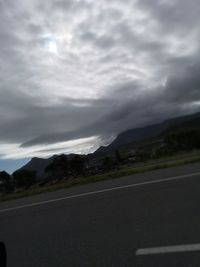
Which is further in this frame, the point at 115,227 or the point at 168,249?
the point at 115,227

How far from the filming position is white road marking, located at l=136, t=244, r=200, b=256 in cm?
532

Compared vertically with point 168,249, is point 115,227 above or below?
above

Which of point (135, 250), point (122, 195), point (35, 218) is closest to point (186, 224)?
point (135, 250)

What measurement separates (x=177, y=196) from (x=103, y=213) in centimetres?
147

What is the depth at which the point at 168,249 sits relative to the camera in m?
5.48

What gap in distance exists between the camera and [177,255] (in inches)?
205

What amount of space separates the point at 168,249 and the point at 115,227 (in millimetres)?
1656

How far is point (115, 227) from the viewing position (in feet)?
23.0

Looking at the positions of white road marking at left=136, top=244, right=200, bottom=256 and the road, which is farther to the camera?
the road

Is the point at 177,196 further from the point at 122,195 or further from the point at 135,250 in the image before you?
the point at 135,250

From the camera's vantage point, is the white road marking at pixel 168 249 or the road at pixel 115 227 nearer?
the white road marking at pixel 168 249

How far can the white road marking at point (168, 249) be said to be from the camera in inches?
210

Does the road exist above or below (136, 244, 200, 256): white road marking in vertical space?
above

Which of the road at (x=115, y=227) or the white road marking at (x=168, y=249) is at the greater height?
the road at (x=115, y=227)
